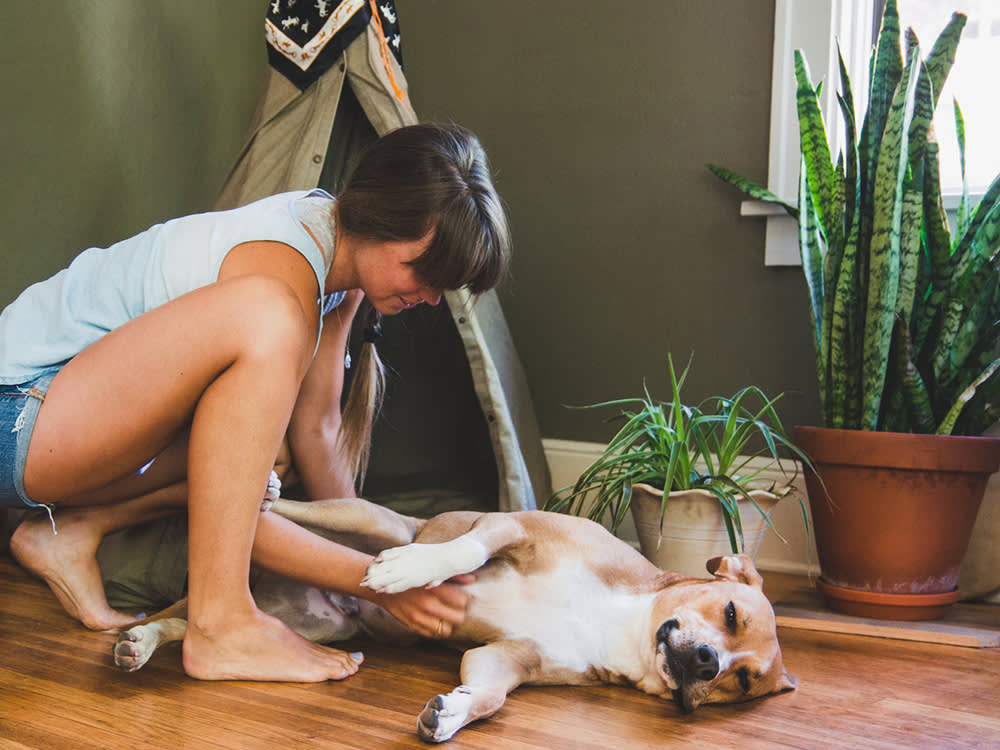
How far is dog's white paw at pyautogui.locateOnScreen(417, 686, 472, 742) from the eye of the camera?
965 mm

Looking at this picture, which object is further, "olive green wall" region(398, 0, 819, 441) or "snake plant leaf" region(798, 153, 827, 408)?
"olive green wall" region(398, 0, 819, 441)

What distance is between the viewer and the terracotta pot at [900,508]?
5.23 ft

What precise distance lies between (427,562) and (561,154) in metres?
1.55

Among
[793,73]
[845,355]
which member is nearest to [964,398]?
[845,355]

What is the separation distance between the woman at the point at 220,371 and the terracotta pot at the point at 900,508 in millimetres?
774

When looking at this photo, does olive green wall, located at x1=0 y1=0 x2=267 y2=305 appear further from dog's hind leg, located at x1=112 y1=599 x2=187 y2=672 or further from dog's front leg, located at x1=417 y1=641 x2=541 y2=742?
dog's front leg, located at x1=417 y1=641 x2=541 y2=742

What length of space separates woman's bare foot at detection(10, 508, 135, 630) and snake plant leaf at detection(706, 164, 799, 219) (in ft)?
4.93

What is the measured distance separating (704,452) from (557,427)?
787 millimetres

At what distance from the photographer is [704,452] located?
168 cm

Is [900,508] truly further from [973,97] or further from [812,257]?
[973,97]

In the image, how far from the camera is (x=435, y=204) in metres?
1.29

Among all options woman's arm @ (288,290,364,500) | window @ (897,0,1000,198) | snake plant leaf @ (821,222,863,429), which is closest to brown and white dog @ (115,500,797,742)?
woman's arm @ (288,290,364,500)

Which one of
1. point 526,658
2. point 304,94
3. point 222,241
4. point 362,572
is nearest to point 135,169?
point 304,94

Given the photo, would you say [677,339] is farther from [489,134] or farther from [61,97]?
[61,97]
